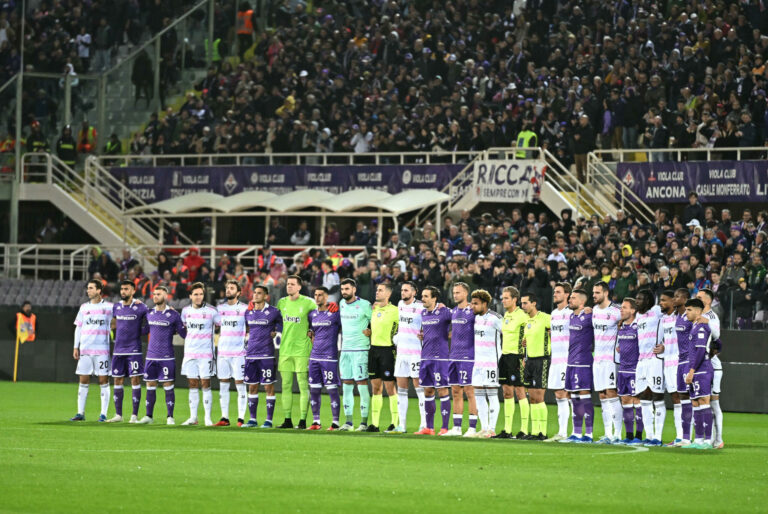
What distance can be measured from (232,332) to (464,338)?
4.05 meters

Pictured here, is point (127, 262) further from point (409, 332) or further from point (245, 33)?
point (409, 332)

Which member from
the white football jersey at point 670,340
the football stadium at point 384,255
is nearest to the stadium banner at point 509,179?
the football stadium at point 384,255

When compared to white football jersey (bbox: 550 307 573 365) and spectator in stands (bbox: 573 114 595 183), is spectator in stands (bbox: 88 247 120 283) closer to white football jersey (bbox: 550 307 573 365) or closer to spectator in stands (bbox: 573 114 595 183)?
spectator in stands (bbox: 573 114 595 183)

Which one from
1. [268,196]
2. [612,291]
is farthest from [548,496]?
[268,196]

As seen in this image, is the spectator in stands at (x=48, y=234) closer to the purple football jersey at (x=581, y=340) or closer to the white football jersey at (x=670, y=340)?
the purple football jersey at (x=581, y=340)

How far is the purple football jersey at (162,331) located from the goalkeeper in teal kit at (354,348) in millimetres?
2826

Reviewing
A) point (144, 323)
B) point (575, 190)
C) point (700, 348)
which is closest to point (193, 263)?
point (575, 190)

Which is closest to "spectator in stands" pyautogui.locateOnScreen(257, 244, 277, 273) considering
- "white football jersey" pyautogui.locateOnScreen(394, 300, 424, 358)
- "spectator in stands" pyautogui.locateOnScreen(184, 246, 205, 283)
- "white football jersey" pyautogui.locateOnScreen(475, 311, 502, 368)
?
"spectator in stands" pyautogui.locateOnScreen(184, 246, 205, 283)

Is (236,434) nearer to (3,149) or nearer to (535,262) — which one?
(535,262)

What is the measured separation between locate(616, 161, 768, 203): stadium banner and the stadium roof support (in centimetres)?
514

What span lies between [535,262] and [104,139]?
21067 mm

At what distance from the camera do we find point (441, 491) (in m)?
13.4

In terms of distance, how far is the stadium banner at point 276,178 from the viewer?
1537 inches

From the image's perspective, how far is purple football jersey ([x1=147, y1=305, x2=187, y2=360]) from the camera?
22703 mm
